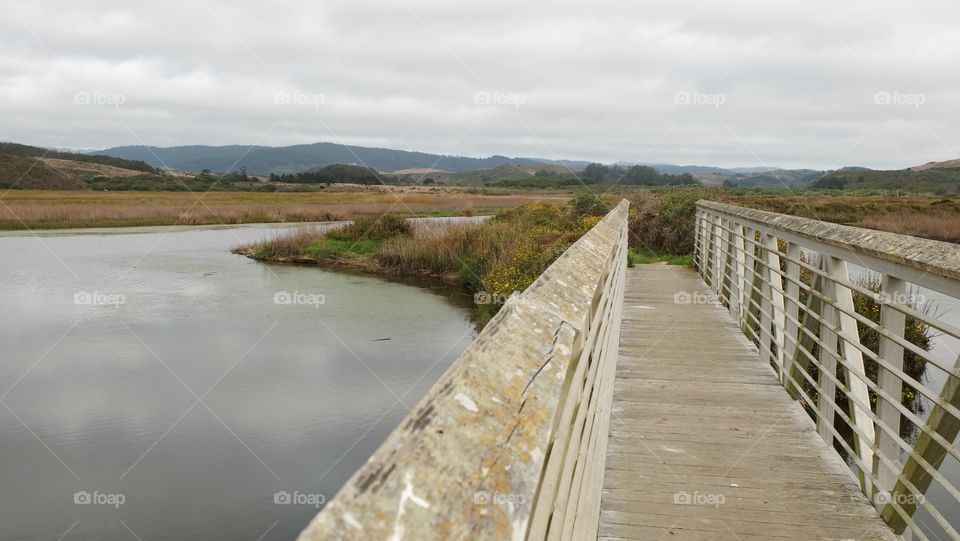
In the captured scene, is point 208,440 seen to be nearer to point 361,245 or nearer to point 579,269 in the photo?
point 579,269

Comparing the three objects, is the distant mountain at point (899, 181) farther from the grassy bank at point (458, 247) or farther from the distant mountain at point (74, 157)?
the distant mountain at point (74, 157)

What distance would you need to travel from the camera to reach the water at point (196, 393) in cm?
727

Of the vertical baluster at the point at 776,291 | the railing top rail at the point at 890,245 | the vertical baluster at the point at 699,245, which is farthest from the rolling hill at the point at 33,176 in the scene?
the railing top rail at the point at 890,245

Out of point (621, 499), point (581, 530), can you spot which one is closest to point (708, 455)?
point (621, 499)

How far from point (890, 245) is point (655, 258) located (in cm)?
1403

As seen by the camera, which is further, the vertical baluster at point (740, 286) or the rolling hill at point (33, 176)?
the rolling hill at point (33, 176)

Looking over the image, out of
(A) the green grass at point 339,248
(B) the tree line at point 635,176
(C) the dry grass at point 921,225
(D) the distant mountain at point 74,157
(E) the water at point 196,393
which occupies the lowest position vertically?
(E) the water at point 196,393

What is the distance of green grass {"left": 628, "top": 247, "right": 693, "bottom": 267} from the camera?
15.3 metres

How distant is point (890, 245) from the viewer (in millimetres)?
2883

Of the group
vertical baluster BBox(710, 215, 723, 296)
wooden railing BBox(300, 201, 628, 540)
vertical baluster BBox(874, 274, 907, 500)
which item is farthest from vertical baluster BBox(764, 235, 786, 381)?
wooden railing BBox(300, 201, 628, 540)

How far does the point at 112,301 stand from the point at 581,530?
16.1 meters

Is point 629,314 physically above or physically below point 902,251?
below

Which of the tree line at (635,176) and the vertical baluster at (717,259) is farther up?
the tree line at (635,176)

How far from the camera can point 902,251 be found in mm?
2727
